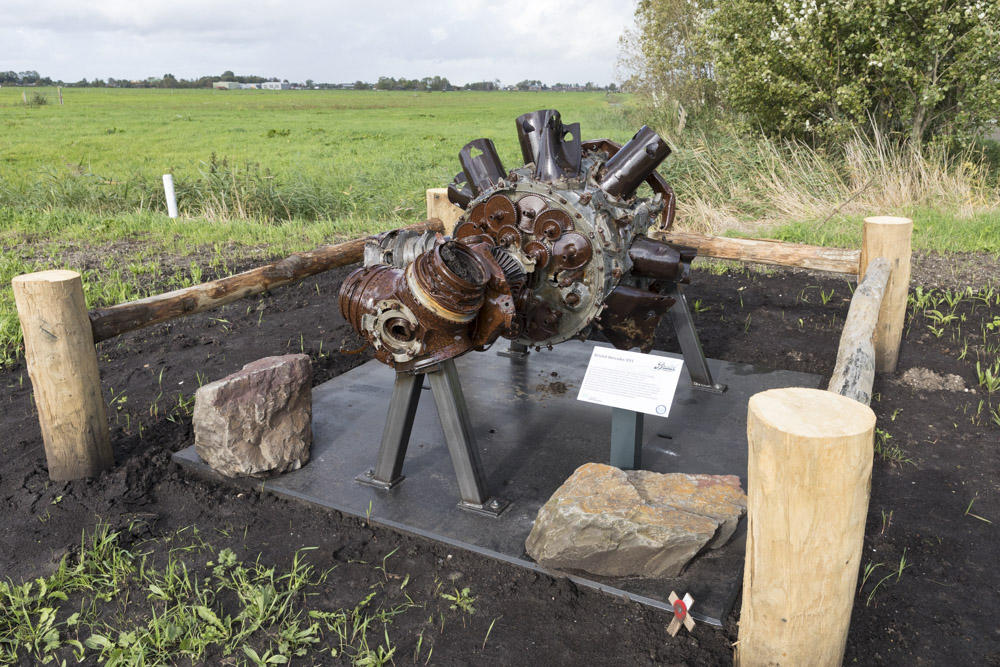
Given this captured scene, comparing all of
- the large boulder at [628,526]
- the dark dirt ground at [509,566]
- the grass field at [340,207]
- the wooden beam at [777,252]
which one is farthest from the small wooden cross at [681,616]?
the grass field at [340,207]

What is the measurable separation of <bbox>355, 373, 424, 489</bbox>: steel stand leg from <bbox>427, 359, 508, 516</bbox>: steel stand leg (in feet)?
0.42

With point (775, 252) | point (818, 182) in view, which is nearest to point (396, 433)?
point (775, 252)

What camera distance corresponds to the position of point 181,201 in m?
9.10

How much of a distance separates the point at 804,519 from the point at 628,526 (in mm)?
792

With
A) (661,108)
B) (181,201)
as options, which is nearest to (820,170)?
(661,108)

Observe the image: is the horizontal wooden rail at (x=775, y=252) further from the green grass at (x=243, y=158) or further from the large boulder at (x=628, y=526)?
the green grass at (x=243, y=158)

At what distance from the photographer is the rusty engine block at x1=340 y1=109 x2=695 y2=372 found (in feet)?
8.45

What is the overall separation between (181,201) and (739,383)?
300 inches

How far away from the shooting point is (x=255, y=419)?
2.95 m

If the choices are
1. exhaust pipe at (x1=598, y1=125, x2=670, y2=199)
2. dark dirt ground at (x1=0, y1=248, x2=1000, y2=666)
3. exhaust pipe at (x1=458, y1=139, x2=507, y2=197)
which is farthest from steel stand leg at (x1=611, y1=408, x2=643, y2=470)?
exhaust pipe at (x1=458, y1=139, x2=507, y2=197)

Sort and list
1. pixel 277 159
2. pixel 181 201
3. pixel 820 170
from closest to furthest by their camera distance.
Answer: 1. pixel 820 170
2. pixel 181 201
3. pixel 277 159

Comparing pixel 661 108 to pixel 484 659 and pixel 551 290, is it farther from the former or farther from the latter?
pixel 484 659

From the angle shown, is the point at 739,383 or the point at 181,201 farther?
the point at 181,201

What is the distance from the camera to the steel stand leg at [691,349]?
376cm
